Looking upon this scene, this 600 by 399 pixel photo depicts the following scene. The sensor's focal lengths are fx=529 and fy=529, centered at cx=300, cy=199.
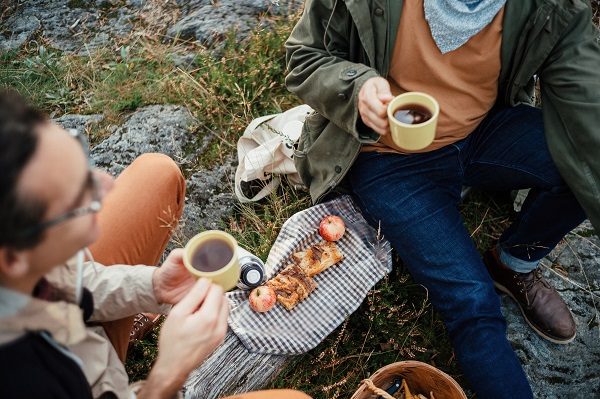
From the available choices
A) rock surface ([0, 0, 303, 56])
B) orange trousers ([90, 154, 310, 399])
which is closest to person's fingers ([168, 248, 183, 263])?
orange trousers ([90, 154, 310, 399])

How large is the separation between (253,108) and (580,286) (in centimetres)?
274

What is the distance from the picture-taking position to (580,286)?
3521 mm

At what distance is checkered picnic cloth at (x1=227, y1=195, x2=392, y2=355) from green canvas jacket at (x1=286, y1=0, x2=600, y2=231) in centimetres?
43

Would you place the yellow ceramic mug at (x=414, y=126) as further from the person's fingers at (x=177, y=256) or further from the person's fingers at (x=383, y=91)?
the person's fingers at (x=177, y=256)

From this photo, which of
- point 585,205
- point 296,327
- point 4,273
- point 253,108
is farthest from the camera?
point 253,108

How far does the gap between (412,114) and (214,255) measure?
3.51ft

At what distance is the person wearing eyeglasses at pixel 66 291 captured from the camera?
1.35 meters

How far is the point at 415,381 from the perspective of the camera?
2.88 m

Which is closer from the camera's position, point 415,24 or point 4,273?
point 4,273

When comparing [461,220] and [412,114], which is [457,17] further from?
[461,220]

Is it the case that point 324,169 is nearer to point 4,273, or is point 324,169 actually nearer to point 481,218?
point 481,218

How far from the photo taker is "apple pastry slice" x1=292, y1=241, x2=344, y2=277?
3152 millimetres

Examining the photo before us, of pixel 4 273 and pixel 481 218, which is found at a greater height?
pixel 4 273

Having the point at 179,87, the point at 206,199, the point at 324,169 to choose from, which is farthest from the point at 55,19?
the point at 324,169
